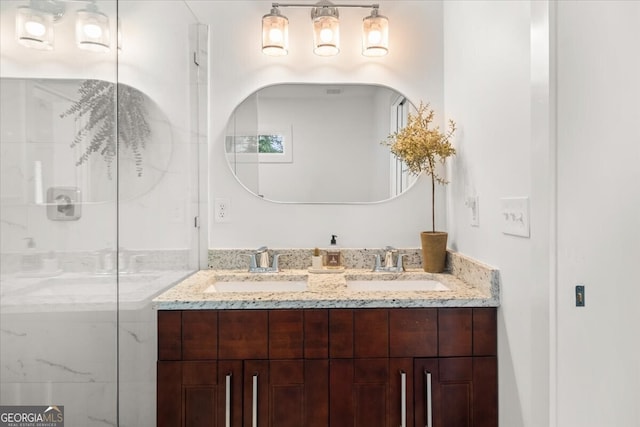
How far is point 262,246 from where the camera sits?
2.01 m

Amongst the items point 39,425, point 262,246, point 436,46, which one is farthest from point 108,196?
point 436,46

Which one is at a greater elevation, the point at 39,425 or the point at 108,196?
the point at 108,196

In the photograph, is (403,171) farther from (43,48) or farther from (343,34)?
(43,48)

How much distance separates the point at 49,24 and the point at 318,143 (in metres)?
1.21

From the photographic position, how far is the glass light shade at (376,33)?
1.93m

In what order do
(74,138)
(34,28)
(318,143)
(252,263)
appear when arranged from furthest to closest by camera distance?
(318,143) → (252,263) → (74,138) → (34,28)

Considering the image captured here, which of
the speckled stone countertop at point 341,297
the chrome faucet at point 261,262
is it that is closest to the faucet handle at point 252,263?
the chrome faucet at point 261,262

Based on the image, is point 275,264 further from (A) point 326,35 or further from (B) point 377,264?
(A) point 326,35

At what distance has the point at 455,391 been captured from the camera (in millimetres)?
1431

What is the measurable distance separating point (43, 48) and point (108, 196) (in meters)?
0.44

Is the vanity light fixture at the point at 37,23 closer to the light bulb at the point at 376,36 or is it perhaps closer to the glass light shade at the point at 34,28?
the glass light shade at the point at 34,28

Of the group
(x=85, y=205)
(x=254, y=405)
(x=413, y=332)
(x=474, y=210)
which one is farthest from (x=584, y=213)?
(x=85, y=205)

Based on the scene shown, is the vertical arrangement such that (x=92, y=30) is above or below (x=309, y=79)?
below

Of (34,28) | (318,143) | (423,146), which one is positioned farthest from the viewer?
(318,143)
